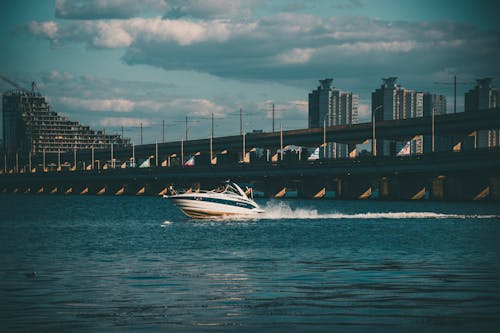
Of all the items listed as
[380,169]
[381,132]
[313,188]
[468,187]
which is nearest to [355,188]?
[313,188]

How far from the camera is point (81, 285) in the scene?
3028 cm

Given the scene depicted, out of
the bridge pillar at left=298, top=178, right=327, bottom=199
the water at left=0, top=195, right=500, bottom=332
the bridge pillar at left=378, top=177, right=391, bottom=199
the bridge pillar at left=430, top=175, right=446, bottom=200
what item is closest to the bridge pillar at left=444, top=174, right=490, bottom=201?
the bridge pillar at left=430, top=175, right=446, bottom=200

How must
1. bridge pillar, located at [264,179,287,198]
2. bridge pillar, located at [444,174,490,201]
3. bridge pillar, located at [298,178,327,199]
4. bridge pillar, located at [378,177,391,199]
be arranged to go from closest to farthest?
1. bridge pillar, located at [444,174,490,201]
2. bridge pillar, located at [378,177,391,199]
3. bridge pillar, located at [298,178,327,199]
4. bridge pillar, located at [264,179,287,198]

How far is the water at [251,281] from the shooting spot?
894 inches

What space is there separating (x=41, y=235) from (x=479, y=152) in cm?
8052

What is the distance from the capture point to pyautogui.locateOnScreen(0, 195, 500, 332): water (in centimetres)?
2272

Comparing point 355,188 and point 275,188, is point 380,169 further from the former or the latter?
point 275,188

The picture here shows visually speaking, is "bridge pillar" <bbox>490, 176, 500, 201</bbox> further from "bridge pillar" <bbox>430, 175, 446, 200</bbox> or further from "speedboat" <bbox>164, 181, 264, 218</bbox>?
"speedboat" <bbox>164, 181, 264, 218</bbox>

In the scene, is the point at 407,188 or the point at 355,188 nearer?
the point at 407,188

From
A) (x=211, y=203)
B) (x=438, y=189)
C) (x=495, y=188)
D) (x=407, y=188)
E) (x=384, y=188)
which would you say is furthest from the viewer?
(x=384, y=188)

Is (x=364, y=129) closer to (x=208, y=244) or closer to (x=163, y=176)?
(x=163, y=176)

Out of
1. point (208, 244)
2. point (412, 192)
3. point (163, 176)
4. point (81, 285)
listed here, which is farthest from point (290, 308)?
point (163, 176)

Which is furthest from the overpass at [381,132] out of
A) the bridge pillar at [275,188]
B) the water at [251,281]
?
the water at [251,281]

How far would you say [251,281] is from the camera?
3159 cm
